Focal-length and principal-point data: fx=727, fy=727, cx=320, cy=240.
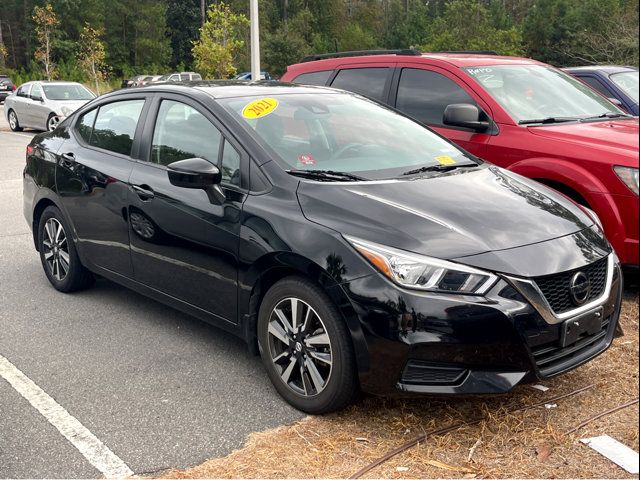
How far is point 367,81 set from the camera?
7.01 meters

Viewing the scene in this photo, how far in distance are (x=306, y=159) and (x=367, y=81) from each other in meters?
3.19

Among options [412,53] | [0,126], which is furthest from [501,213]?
[0,126]

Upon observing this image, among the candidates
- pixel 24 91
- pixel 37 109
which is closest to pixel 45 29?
pixel 24 91

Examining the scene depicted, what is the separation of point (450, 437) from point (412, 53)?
4.46 meters

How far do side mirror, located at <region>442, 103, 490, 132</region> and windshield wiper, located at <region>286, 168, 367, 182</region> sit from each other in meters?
2.15

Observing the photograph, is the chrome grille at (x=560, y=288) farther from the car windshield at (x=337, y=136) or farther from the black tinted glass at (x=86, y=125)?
the black tinted glass at (x=86, y=125)

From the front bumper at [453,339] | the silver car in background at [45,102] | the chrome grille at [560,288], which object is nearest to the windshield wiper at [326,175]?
the front bumper at [453,339]

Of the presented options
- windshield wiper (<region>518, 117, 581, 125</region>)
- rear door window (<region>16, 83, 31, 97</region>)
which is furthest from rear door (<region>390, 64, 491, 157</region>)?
rear door window (<region>16, 83, 31, 97</region>)

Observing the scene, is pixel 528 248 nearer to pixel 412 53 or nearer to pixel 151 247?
pixel 151 247

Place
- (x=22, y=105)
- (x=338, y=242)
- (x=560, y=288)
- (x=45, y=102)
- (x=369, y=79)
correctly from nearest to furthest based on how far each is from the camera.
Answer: (x=560, y=288), (x=338, y=242), (x=369, y=79), (x=45, y=102), (x=22, y=105)

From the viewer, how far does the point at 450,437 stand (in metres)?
3.29

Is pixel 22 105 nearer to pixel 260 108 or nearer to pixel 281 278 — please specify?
pixel 260 108

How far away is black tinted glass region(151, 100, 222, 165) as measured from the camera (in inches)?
167

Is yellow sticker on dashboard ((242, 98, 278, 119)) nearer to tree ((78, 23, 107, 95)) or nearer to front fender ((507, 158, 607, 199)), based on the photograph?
front fender ((507, 158, 607, 199))
